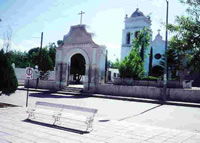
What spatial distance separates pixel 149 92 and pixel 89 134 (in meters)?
12.6

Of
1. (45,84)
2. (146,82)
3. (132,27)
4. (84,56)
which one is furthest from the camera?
(132,27)

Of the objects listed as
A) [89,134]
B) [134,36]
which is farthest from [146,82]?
[134,36]

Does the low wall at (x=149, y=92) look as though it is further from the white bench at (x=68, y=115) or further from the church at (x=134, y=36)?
the church at (x=134, y=36)

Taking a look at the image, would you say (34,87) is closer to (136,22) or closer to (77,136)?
(77,136)

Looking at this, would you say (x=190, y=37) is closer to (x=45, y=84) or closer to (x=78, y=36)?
(x=78, y=36)

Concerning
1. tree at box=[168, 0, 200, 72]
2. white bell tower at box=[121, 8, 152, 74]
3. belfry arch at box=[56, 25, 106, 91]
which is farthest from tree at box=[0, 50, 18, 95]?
white bell tower at box=[121, 8, 152, 74]

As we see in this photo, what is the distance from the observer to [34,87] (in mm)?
24266

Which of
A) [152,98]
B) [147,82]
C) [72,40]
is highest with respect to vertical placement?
[72,40]

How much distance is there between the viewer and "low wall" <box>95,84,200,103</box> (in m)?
15.5

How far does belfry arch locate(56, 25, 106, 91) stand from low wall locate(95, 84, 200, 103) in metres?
1.26

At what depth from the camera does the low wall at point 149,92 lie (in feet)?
51.0

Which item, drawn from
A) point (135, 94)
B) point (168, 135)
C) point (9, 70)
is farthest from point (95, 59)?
Answer: point (168, 135)

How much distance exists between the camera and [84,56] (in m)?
21.0

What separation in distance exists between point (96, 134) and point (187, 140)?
2726mm
